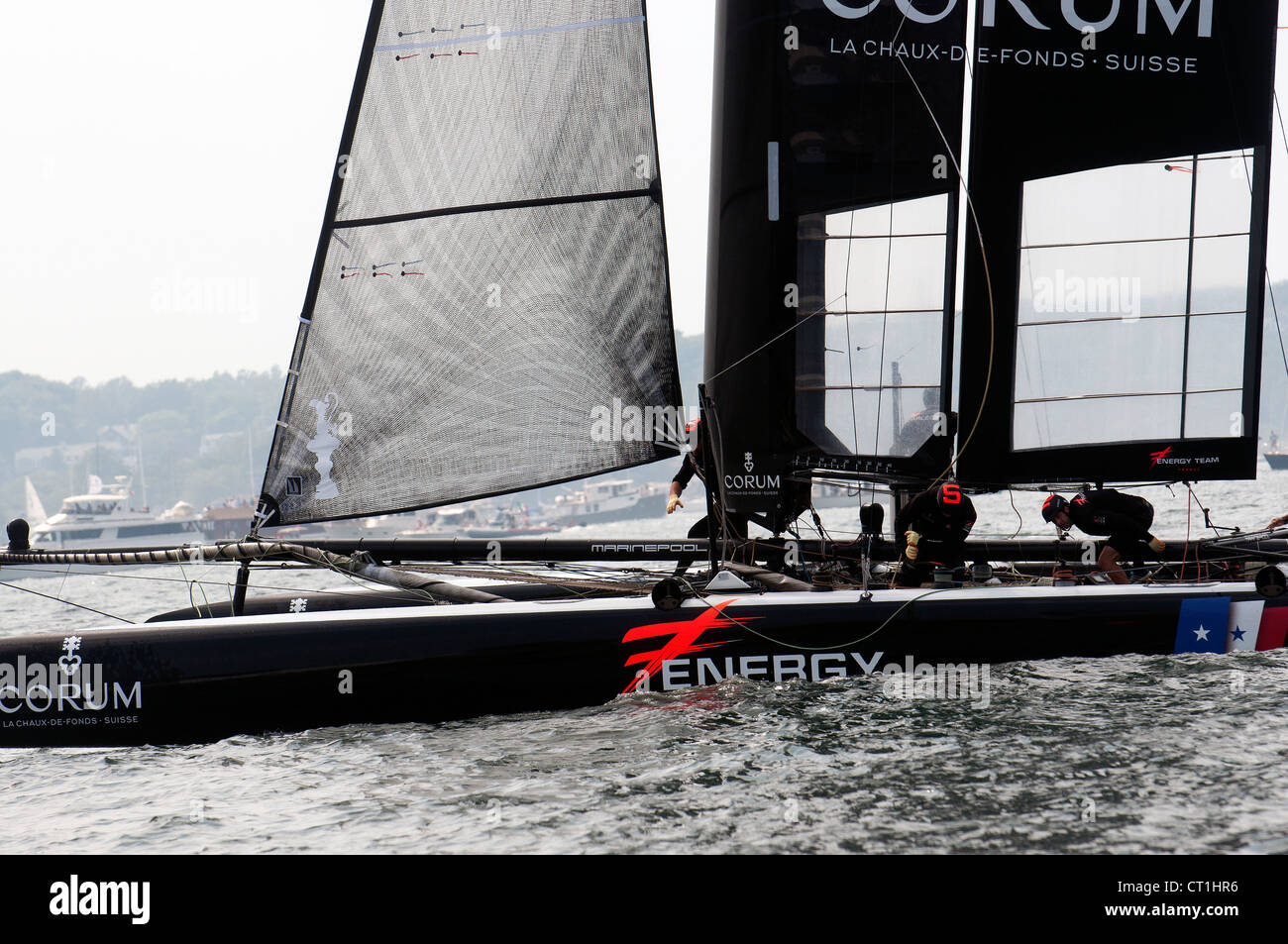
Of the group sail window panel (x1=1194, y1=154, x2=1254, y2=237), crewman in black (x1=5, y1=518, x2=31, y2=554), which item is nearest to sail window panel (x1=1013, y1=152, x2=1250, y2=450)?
sail window panel (x1=1194, y1=154, x2=1254, y2=237)

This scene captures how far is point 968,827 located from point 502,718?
2271 mm

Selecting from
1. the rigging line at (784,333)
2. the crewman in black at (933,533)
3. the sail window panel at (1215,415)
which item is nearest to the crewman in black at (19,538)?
the rigging line at (784,333)

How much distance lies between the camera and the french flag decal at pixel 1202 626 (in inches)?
211

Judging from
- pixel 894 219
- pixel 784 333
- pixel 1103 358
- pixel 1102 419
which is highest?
pixel 894 219

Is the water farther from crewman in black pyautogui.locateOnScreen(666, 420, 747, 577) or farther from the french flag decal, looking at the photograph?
crewman in black pyautogui.locateOnScreen(666, 420, 747, 577)

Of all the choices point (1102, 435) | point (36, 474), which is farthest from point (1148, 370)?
point (36, 474)

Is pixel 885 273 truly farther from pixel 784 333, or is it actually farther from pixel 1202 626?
pixel 1202 626

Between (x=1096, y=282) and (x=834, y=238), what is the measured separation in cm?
152

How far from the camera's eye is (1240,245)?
6.29 m

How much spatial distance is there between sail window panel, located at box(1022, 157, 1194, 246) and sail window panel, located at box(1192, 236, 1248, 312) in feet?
0.62

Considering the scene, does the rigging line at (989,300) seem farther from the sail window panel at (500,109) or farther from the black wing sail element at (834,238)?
the sail window panel at (500,109)

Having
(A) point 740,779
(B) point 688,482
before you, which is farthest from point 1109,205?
(A) point 740,779

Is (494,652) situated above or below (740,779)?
above

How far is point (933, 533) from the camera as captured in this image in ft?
19.7
